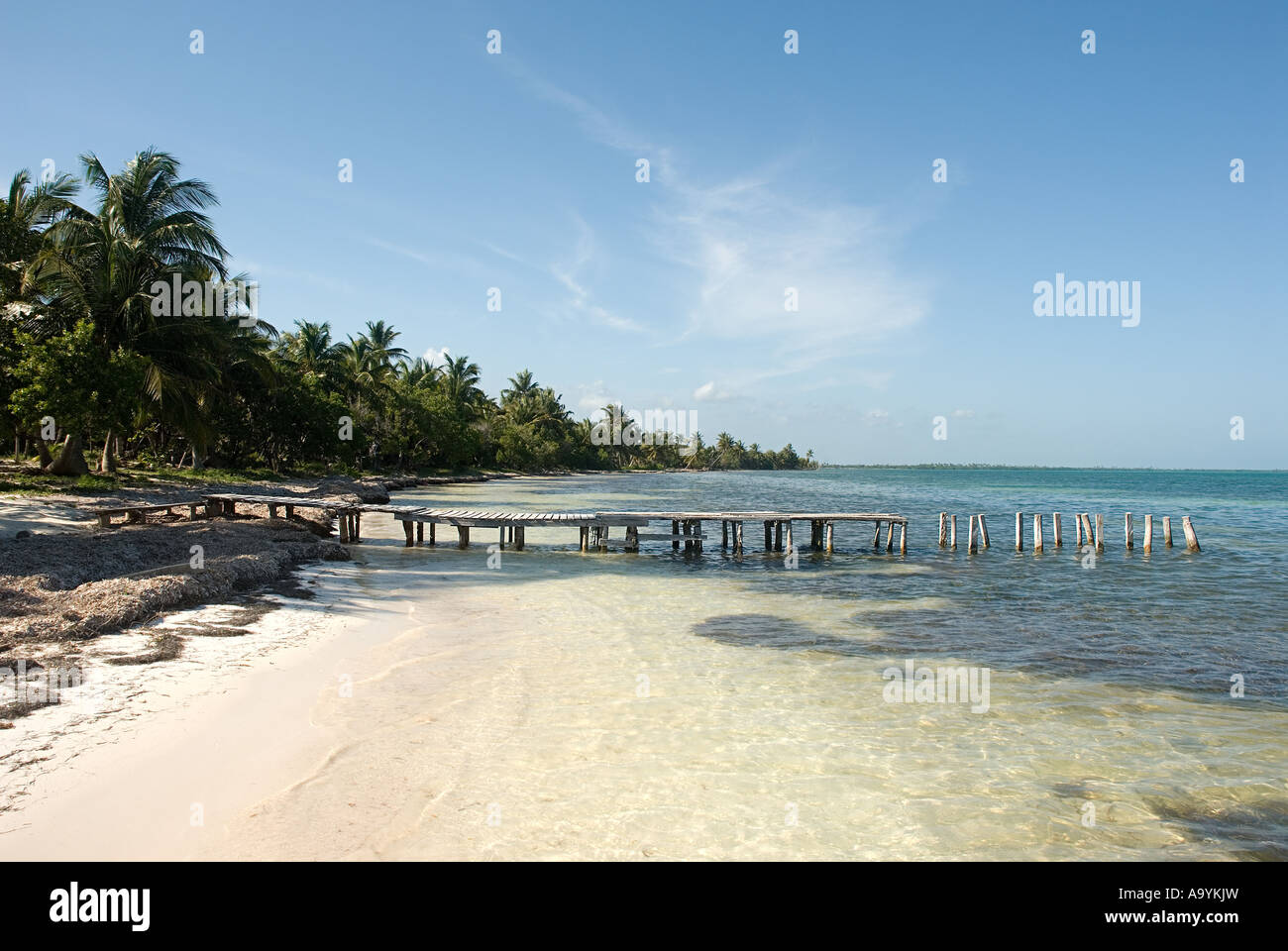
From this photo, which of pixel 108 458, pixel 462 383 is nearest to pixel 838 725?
pixel 108 458

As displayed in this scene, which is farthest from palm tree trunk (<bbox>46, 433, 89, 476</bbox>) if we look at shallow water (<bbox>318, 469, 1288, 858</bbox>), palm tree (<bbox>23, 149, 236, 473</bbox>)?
shallow water (<bbox>318, 469, 1288, 858</bbox>)

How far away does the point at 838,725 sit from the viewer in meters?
7.78

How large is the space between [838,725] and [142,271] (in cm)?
2787

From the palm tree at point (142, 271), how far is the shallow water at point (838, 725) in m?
15.0

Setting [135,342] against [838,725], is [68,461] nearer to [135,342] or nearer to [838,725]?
[135,342]

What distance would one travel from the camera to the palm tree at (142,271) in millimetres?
23281

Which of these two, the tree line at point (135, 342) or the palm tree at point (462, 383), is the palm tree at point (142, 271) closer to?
the tree line at point (135, 342)

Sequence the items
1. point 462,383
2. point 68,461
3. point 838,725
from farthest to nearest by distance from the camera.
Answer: point 462,383
point 68,461
point 838,725

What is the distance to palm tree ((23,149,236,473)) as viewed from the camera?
76.4 feet

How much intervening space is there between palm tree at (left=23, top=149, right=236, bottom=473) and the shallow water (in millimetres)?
14976

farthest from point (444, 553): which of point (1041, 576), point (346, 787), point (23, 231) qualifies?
point (1041, 576)
